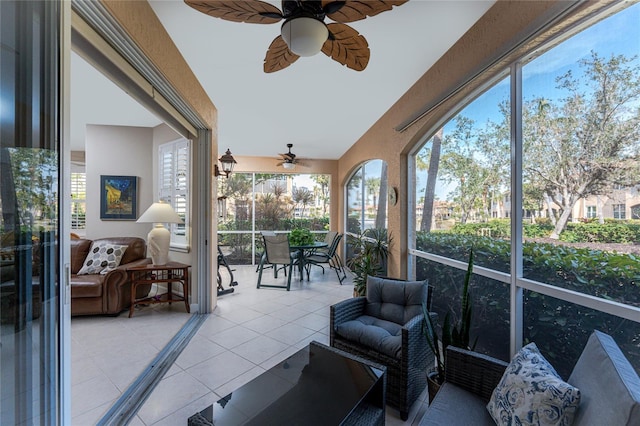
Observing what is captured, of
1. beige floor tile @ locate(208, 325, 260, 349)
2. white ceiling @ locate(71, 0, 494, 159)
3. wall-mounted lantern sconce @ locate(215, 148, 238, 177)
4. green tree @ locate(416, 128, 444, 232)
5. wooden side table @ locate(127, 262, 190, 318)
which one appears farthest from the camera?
wall-mounted lantern sconce @ locate(215, 148, 238, 177)

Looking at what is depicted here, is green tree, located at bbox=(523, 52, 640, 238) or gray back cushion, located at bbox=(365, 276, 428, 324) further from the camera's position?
gray back cushion, located at bbox=(365, 276, 428, 324)

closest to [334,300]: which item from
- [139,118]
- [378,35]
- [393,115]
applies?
[393,115]

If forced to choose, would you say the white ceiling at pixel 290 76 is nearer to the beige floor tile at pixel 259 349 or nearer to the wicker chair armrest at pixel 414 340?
the wicker chair armrest at pixel 414 340

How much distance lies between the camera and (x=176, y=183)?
410cm

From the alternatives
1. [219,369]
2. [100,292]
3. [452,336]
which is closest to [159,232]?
[100,292]

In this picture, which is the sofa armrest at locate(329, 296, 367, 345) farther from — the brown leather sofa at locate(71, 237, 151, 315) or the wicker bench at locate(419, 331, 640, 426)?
the brown leather sofa at locate(71, 237, 151, 315)

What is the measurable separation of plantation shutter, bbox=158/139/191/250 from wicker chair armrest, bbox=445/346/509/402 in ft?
11.4

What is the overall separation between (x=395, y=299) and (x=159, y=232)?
115 inches

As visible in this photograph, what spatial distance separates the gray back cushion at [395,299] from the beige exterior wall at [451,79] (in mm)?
1062

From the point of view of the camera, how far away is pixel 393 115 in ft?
11.6

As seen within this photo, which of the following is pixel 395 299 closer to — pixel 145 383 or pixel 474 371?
pixel 474 371

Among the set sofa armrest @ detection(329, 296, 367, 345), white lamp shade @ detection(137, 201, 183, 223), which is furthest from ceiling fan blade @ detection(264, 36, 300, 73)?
white lamp shade @ detection(137, 201, 183, 223)

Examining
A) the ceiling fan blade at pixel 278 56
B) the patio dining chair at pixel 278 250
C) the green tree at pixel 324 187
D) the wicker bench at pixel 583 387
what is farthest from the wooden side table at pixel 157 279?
the green tree at pixel 324 187

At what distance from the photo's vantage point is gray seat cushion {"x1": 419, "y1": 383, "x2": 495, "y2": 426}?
4.08ft
